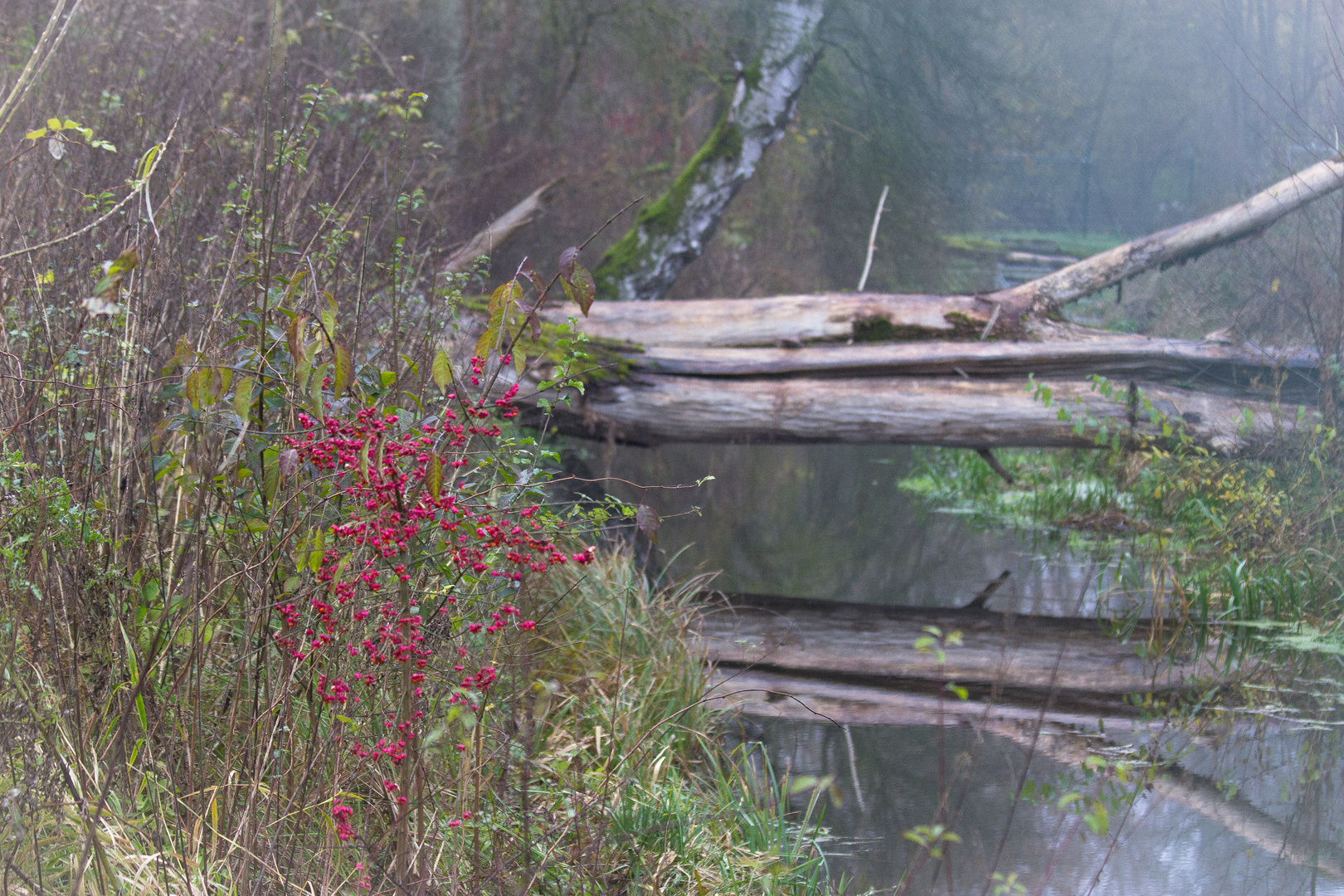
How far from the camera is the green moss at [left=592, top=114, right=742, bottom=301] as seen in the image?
7434mm

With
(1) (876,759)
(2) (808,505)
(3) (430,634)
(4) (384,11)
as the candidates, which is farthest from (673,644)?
(4) (384,11)

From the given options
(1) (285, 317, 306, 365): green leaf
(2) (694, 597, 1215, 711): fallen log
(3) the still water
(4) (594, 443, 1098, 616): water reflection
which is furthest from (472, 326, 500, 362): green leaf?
(4) (594, 443, 1098, 616): water reflection

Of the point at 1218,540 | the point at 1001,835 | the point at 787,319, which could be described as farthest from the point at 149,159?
the point at 1218,540

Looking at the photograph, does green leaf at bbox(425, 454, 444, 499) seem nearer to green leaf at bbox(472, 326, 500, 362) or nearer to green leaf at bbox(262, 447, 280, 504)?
green leaf at bbox(472, 326, 500, 362)

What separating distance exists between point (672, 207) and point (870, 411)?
277cm

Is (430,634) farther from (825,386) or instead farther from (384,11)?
(384,11)

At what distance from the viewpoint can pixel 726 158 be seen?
7539 mm

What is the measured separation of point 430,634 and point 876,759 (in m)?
1.87

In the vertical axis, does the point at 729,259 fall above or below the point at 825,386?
above

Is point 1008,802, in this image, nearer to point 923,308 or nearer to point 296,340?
point 296,340

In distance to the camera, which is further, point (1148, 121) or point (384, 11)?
point (1148, 121)

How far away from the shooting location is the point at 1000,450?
863cm

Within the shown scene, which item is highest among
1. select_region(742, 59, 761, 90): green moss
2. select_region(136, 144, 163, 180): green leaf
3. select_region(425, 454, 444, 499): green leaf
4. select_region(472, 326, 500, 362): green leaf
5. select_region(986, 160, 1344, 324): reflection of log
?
select_region(742, 59, 761, 90): green moss

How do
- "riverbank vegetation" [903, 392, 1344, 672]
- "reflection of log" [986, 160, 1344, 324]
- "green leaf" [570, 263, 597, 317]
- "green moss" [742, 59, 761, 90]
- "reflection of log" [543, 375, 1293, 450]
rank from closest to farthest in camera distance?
"green leaf" [570, 263, 597, 317]
"riverbank vegetation" [903, 392, 1344, 672]
"reflection of log" [543, 375, 1293, 450]
"reflection of log" [986, 160, 1344, 324]
"green moss" [742, 59, 761, 90]
